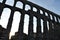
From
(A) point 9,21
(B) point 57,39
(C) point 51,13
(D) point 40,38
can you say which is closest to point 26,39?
(D) point 40,38

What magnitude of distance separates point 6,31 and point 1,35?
626mm

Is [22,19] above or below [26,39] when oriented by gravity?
above

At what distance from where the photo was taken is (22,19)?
12.8 meters

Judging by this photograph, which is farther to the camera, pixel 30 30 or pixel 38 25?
pixel 38 25

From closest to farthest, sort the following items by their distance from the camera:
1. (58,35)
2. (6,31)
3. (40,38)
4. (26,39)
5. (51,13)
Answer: (6,31) → (26,39) → (40,38) → (58,35) → (51,13)

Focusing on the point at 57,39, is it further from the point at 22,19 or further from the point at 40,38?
the point at 22,19

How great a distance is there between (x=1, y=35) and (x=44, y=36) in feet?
17.5

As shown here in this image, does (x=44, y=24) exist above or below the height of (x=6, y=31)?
above

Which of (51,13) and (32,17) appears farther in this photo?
(51,13)

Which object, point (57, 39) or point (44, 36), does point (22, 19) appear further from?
point (57, 39)

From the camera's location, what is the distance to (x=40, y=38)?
13.4 meters

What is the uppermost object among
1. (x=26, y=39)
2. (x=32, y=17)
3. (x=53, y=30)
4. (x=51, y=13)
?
(x=51, y=13)

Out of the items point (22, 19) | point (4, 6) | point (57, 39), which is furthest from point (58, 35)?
point (4, 6)

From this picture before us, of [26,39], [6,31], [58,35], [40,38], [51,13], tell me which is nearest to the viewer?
[6,31]
